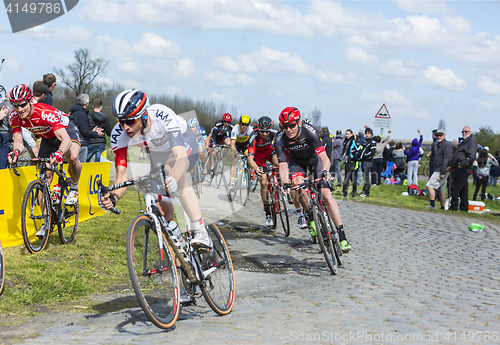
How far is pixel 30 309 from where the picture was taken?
16.1 ft

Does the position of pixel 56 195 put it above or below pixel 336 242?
above

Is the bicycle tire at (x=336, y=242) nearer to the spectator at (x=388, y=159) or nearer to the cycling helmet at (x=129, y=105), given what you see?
the cycling helmet at (x=129, y=105)

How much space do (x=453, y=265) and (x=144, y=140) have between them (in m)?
5.76

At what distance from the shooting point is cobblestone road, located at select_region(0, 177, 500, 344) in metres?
4.19

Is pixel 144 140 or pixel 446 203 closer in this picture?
pixel 144 140

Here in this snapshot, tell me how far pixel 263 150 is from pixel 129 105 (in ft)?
23.1

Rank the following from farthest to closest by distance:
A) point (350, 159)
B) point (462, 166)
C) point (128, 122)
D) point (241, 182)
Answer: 1. point (350, 159)
2. point (462, 166)
3. point (241, 182)
4. point (128, 122)

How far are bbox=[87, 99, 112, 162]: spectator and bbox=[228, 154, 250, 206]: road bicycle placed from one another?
3724mm

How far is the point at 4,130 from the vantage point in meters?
10.1

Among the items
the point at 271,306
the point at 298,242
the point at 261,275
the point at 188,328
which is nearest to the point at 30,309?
the point at 188,328

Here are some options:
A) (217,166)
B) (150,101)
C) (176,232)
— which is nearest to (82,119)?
(217,166)

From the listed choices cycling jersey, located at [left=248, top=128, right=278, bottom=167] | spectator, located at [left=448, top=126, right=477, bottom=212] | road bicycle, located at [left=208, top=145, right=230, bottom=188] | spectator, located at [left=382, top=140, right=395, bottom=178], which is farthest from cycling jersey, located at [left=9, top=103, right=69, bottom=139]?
spectator, located at [left=382, top=140, right=395, bottom=178]

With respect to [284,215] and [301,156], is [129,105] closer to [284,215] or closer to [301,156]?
[301,156]

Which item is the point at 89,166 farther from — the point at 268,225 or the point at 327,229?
the point at 327,229
